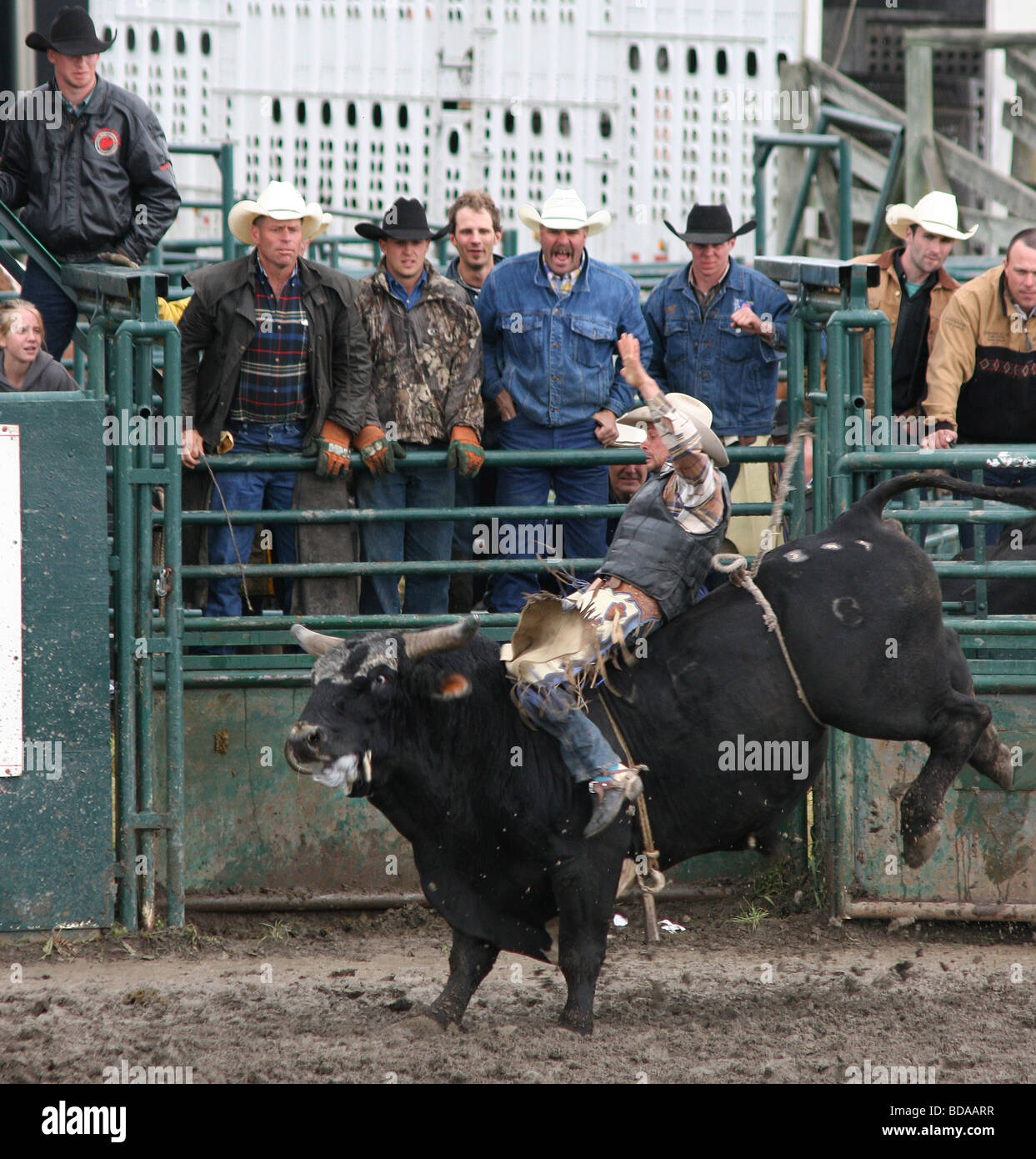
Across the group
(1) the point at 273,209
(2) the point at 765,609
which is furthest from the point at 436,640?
(1) the point at 273,209

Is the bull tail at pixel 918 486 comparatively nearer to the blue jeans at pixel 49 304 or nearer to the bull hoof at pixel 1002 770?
the bull hoof at pixel 1002 770

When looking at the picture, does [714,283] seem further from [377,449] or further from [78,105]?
[78,105]

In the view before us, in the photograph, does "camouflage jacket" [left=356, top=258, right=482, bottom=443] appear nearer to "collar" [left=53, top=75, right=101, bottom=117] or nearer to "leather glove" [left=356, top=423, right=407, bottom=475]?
"leather glove" [left=356, top=423, right=407, bottom=475]

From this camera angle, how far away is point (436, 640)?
5227mm

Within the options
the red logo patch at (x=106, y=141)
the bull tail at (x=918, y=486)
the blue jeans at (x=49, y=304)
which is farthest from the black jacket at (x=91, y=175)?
the bull tail at (x=918, y=486)

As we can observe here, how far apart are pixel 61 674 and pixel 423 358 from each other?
2059mm

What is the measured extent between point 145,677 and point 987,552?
140 inches

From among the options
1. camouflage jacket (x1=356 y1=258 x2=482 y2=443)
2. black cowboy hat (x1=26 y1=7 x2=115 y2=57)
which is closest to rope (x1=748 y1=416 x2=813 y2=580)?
camouflage jacket (x1=356 y1=258 x2=482 y2=443)

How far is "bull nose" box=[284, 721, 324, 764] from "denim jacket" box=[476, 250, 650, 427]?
8.54ft

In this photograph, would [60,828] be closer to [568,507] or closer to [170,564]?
[170,564]

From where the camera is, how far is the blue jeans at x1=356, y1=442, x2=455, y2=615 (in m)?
7.00

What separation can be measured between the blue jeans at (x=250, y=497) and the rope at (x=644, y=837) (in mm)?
2014

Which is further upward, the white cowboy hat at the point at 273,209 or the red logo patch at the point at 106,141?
the red logo patch at the point at 106,141

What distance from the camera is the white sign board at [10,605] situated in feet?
20.7
